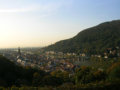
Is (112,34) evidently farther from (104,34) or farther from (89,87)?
(89,87)

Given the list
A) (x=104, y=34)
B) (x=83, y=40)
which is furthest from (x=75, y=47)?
(x=104, y=34)

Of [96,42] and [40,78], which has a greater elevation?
[96,42]

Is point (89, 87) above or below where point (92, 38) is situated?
below

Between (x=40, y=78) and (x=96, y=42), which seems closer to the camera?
(x=40, y=78)

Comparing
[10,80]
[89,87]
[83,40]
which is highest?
[83,40]

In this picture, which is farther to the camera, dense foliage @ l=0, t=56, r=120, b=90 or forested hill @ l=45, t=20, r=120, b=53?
forested hill @ l=45, t=20, r=120, b=53

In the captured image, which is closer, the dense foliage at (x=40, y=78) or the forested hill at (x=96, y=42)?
the dense foliage at (x=40, y=78)

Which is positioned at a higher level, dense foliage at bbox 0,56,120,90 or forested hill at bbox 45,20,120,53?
forested hill at bbox 45,20,120,53

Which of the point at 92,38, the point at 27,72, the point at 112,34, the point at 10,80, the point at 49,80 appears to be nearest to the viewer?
the point at 49,80

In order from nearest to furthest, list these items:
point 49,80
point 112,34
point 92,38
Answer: point 49,80, point 112,34, point 92,38

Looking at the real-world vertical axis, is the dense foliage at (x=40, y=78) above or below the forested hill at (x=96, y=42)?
below

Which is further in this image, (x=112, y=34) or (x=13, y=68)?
(x=112, y=34)
